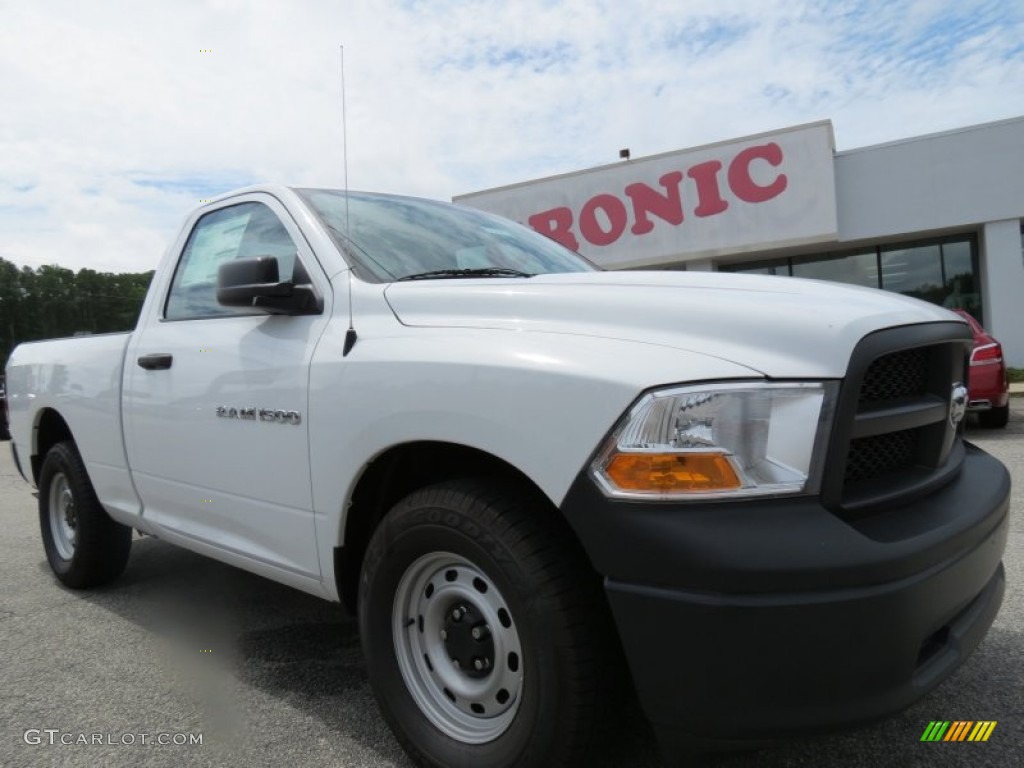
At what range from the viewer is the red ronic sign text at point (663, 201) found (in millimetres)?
14969

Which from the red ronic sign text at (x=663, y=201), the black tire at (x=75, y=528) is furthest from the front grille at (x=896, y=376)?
the red ronic sign text at (x=663, y=201)

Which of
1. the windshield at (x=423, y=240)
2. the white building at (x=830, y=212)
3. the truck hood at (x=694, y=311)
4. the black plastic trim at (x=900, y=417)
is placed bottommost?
the black plastic trim at (x=900, y=417)

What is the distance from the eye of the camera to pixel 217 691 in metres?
2.86

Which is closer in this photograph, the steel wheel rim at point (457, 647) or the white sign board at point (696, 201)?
the steel wheel rim at point (457, 647)

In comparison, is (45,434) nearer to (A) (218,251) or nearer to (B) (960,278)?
(A) (218,251)

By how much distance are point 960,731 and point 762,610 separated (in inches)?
47.7

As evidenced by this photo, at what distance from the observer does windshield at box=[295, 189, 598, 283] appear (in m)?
2.71

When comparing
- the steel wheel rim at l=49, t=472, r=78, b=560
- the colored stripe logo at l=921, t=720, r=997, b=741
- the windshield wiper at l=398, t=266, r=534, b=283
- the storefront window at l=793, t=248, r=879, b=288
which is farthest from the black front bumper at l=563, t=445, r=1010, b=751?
the storefront window at l=793, t=248, r=879, b=288

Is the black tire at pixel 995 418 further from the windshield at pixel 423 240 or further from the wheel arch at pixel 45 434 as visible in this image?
the wheel arch at pixel 45 434

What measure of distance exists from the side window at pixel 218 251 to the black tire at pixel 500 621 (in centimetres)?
124

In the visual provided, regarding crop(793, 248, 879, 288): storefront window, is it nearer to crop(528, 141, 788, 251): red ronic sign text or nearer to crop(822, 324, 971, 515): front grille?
crop(528, 141, 788, 251): red ronic sign text

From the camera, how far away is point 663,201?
16.0 meters

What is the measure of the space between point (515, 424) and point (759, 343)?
1.98ft

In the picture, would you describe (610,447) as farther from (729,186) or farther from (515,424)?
(729,186)
